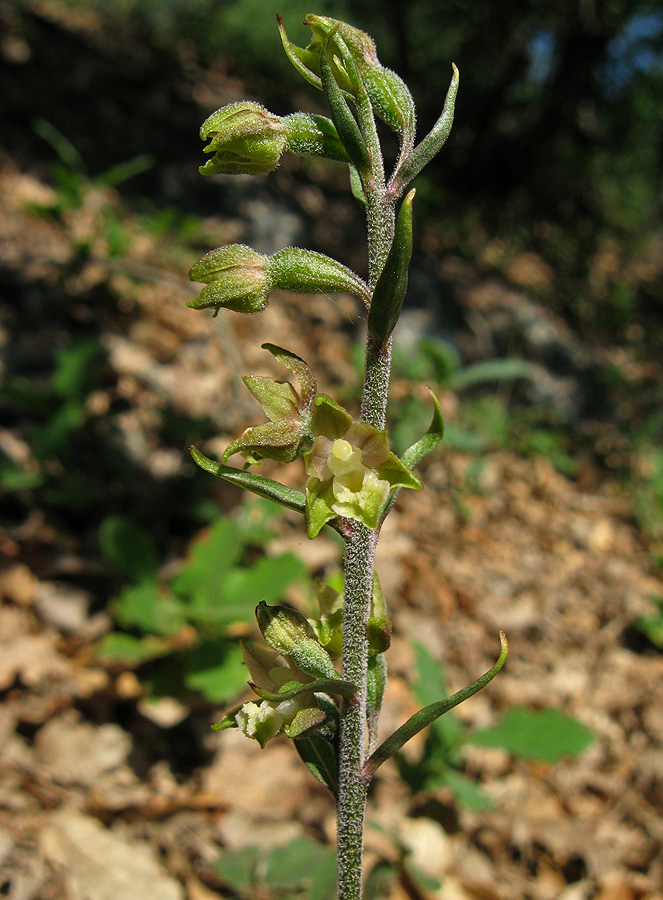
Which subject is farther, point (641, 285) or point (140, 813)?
point (641, 285)

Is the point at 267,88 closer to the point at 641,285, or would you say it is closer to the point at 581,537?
the point at 641,285

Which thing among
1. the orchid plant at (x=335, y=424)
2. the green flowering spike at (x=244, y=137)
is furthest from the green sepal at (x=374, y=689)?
the green flowering spike at (x=244, y=137)

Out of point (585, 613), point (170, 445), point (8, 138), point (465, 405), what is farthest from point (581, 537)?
point (8, 138)

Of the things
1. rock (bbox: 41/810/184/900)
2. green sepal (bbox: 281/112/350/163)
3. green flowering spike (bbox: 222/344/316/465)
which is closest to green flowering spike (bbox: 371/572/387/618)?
green flowering spike (bbox: 222/344/316/465)

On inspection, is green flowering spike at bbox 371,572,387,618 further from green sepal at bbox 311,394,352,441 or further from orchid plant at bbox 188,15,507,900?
green sepal at bbox 311,394,352,441

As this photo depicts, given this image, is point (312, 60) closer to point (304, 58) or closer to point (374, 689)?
point (304, 58)

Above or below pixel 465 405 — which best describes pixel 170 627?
above

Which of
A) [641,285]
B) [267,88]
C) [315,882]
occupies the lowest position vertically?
[267,88]

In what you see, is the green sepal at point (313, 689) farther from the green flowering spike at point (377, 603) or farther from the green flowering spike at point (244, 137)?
the green flowering spike at point (244, 137)
